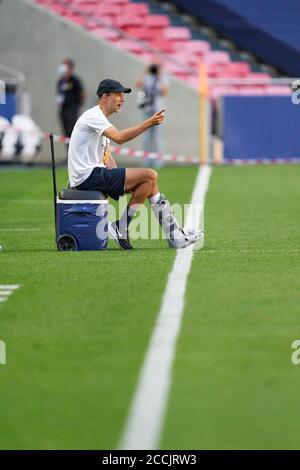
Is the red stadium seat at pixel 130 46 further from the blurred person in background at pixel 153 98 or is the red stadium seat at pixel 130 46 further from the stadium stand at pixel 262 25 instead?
the blurred person in background at pixel 153 98

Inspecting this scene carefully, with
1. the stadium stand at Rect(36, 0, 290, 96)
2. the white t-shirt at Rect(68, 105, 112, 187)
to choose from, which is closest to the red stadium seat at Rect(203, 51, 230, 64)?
the stadium stand at Rect(36, 0, 290, 96)

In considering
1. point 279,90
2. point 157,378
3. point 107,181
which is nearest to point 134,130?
point 107,181

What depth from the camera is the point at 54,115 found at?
3291 centimetres

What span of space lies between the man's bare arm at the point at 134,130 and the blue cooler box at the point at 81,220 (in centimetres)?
57

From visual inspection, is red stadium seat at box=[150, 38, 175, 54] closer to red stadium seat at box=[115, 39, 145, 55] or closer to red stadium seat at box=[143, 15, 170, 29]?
red stadium seat at box=[143, 15, 170, 29]

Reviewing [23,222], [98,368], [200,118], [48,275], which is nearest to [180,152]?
[200,118]

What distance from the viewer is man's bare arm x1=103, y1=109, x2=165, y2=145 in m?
12.9

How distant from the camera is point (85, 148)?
1369 centimetres

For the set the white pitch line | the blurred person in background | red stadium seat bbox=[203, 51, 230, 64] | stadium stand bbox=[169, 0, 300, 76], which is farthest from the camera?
red stadium seat bbox=[203, 51, 230, 64]

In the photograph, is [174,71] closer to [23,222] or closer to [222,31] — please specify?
[222,31]

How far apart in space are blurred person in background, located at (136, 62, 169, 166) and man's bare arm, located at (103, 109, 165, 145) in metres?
16.0

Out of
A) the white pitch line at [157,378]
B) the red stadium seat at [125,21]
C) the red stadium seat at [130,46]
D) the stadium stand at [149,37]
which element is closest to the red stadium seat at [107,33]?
the stadium stand at [149,37]

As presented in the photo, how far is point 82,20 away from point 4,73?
202 centimetres

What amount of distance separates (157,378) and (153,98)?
22.4 m
